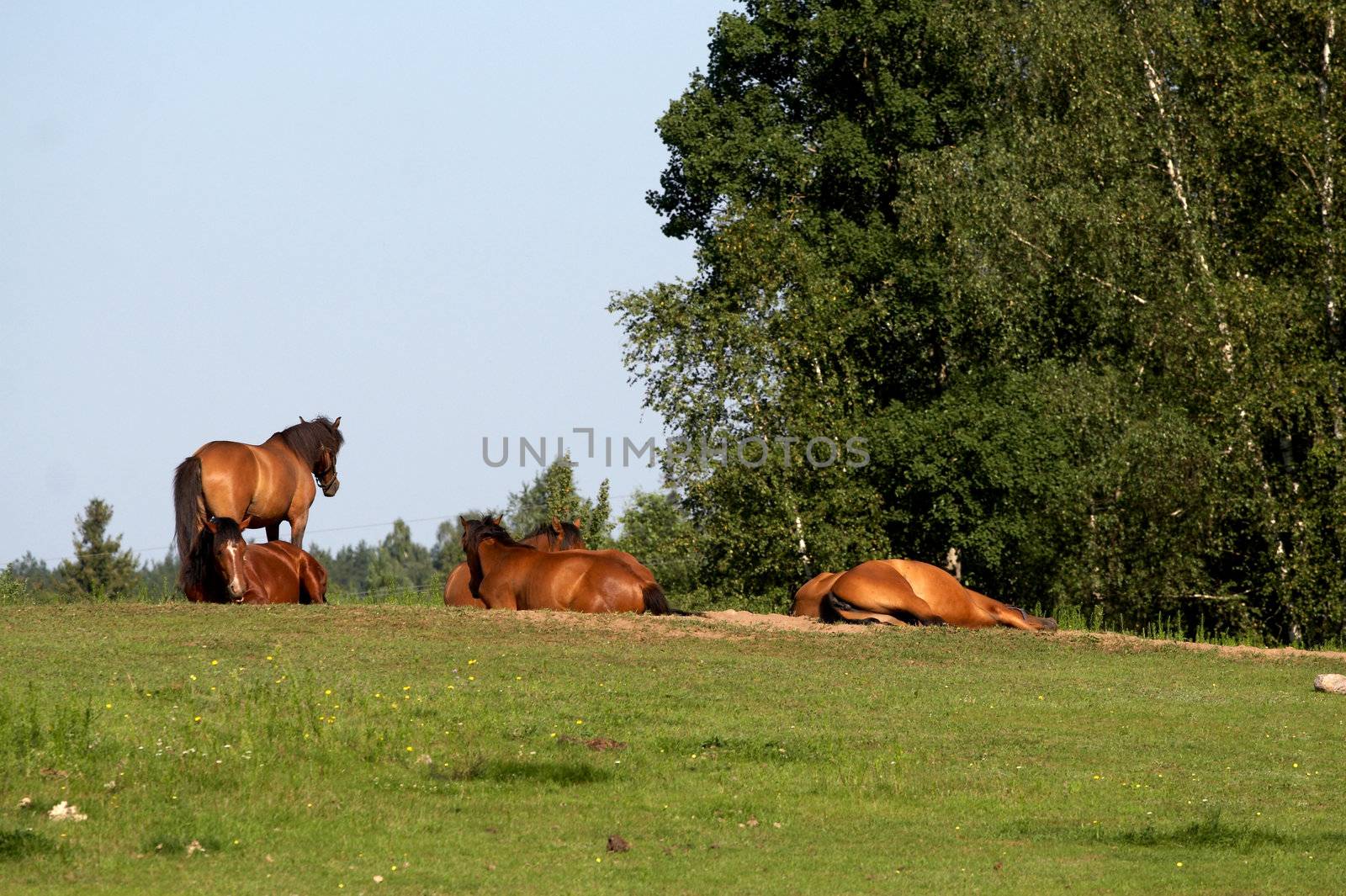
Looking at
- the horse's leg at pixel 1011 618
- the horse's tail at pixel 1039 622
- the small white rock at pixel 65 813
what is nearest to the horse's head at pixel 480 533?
the horse's leg at pixel 1011 618

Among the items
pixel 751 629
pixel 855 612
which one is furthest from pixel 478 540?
pixel 855 612

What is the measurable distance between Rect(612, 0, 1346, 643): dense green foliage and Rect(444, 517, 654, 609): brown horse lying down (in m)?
8.10

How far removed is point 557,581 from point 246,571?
3715 millimetres

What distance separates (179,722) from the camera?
428 inches

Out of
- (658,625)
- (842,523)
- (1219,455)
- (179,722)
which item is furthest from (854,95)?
(179,722)

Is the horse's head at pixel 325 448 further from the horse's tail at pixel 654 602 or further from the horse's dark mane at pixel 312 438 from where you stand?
the horse's tail at pixel 654 602

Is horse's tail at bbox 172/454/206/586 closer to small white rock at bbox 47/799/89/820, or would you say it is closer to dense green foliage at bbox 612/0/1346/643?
small white rock at bbox 47/799/89/820

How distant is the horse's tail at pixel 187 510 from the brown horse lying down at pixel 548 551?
340 cm

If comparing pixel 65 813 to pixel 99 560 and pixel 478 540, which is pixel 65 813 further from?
pixel 99 560

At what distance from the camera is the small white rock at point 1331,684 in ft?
50.6

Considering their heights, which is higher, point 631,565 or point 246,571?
point 631,565

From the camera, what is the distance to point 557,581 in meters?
19.5

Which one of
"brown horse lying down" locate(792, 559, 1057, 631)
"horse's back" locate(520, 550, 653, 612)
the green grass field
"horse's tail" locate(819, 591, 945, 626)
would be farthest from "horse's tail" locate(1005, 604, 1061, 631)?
"horse's back" locate(520, 550, 653, 612)

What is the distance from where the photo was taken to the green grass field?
845 cm
